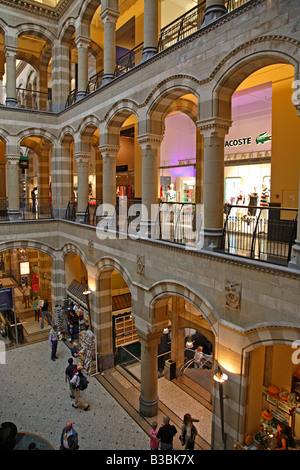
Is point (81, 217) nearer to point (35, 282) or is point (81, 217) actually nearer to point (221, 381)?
point (35, 282)

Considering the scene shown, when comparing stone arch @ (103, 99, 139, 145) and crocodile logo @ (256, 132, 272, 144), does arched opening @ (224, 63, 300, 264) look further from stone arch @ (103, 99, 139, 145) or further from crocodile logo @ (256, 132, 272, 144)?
stone arch @ (103, 99, 139, 145)

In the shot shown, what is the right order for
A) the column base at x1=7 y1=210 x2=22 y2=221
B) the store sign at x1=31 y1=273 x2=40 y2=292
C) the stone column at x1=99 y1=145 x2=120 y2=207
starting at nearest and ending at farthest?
the stone column at x1=99 y1=145 x2=120 y2=207 → the column base at x1=7 y1=210 x2=22 y2=221 → the store sign at x1=31 y1=273 x2=40 y2=292

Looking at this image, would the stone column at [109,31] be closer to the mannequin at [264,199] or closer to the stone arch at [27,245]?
the mannequin at [264,199]

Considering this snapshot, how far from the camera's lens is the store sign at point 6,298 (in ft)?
47.1

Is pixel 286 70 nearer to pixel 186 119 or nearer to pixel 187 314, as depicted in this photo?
pixel 186 119

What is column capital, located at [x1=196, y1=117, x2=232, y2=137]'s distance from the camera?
306 inches

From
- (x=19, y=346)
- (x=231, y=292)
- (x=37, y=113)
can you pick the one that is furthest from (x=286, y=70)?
(x=19, y=346)

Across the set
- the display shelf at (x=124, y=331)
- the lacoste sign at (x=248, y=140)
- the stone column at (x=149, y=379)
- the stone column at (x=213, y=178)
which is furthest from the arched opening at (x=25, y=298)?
the lacoste sign at (x=248, y=140)

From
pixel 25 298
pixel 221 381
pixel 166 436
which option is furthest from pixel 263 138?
pixel 25 298

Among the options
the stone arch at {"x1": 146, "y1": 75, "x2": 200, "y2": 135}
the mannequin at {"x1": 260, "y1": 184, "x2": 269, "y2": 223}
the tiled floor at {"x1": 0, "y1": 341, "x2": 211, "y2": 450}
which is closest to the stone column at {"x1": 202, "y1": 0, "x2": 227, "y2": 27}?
the stone arch at {"x1": 146, "y1": 75, "x2": 200, "y2": 135}

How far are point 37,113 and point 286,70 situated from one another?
11.9 meters

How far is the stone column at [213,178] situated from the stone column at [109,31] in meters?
5.99

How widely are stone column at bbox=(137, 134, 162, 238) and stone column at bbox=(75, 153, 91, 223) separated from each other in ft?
17.9

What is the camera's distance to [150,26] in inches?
381
